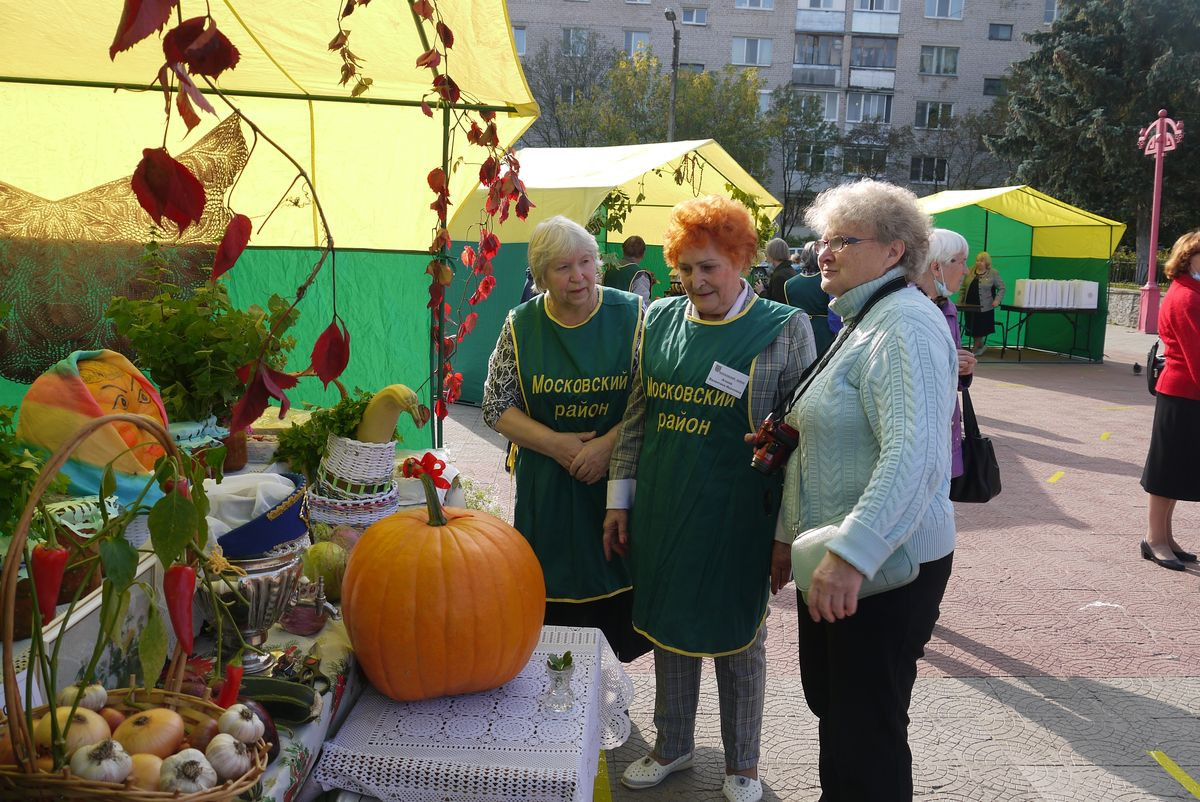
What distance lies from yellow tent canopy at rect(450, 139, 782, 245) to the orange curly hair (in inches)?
180

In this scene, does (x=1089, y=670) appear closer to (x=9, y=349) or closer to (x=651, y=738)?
(x=651, y=738)

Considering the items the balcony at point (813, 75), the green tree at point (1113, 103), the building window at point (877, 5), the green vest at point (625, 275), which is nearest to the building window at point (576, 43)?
the balcony at point (813, 75)

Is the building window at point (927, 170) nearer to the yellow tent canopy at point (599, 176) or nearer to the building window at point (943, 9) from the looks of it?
the building window at point (943, 9)

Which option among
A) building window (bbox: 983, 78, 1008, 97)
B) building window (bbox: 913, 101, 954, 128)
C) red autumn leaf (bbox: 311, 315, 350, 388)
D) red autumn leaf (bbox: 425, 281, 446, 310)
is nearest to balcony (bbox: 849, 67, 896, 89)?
building window (bbox: 913, 101, 954, 128)

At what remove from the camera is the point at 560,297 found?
10.5ft

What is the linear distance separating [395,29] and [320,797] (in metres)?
2.55

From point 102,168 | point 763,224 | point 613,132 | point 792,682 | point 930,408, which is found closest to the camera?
point 930,408

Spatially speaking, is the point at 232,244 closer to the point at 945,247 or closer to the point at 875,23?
the point at 945,247

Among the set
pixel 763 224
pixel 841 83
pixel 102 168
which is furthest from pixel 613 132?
pixel 102 168

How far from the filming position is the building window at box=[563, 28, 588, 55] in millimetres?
40625

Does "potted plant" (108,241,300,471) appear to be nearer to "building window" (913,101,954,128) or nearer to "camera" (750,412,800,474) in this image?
"camera" (750,412,800,474)

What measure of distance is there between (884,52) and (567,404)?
47.6 meters

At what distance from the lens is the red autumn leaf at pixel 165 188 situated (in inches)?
41.4

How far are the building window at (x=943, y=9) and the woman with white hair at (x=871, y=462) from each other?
48.6m
